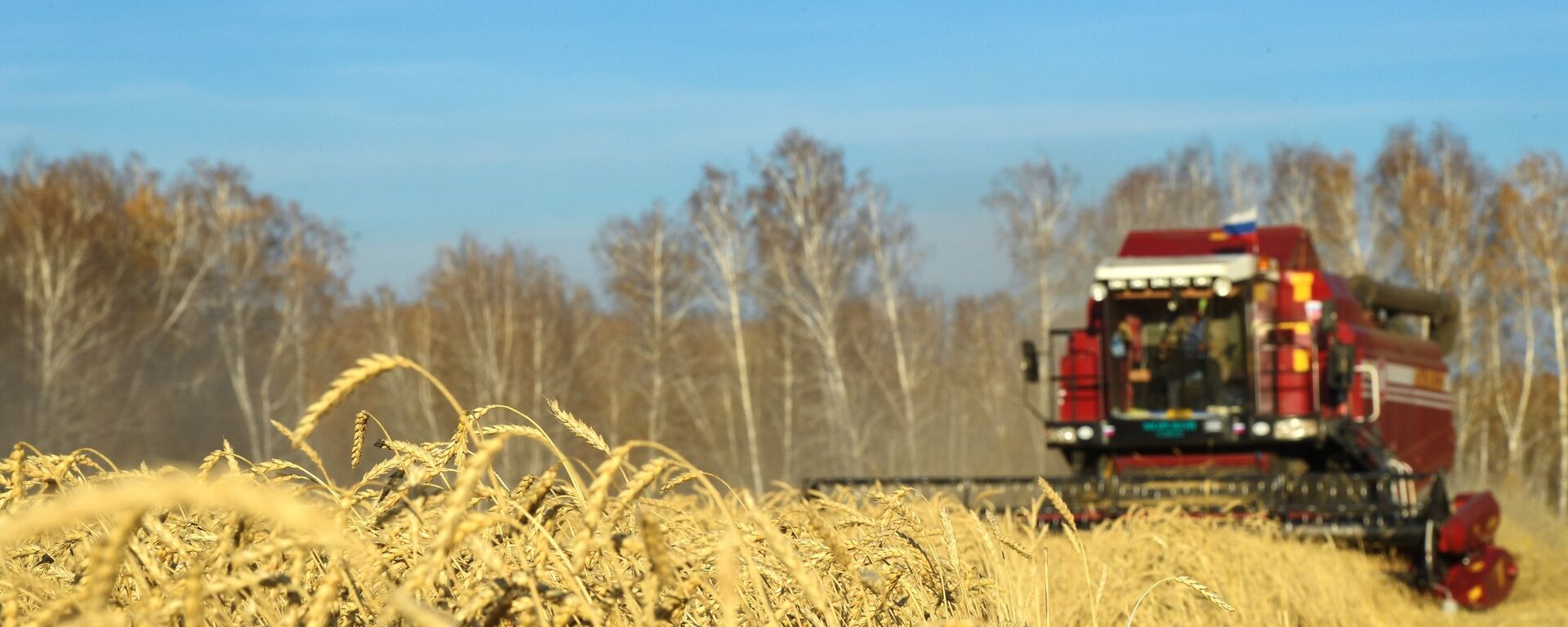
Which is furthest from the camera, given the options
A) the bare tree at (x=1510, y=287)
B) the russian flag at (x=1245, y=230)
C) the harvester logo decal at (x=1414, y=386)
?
the bare tree at (x=1510, y=287)

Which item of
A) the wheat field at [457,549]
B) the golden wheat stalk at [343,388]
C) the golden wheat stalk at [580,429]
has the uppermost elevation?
the golden wheat stalk at [343,388]

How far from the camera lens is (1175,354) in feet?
48.8

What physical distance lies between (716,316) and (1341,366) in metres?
29.0

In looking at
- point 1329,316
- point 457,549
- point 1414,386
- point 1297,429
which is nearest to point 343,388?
point 457,549

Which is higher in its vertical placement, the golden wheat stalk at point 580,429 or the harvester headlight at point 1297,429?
the golden wheat stalk at point 580,429

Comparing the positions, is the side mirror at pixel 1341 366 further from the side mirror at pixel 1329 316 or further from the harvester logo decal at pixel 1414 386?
the harvester logo decal at pixel 1414 386

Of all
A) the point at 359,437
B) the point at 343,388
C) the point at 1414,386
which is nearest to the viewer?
the point at 343,388

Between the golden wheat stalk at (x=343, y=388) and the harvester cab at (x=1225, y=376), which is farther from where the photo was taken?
the harvester cab at (x=1225, y=376)

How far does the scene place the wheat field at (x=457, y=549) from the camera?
1.80 meters

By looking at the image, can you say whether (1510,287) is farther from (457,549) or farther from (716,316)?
(457,549)

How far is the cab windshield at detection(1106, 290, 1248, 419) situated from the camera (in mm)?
14625

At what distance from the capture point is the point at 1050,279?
40.9m

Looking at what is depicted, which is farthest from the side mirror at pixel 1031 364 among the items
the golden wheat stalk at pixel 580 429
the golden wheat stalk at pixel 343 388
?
the golden wheat stalk at pixel 343 388

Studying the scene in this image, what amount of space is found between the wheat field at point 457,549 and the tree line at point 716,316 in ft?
107
